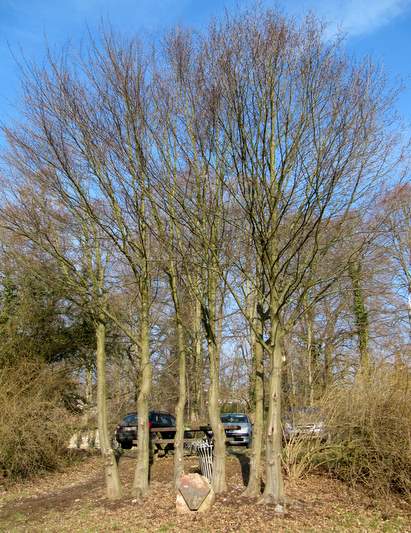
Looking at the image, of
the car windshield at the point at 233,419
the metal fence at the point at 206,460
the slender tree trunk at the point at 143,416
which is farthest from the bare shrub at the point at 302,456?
the car windshield at the point at 233,419

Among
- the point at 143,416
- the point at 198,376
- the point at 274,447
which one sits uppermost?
the point at 198,376

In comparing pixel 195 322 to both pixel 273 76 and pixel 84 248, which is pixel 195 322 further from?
pixel 273 76

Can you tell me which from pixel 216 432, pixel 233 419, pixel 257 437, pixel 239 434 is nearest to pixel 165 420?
pixel 233 419

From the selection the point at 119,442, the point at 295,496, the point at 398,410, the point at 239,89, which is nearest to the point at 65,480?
the point at 119,442

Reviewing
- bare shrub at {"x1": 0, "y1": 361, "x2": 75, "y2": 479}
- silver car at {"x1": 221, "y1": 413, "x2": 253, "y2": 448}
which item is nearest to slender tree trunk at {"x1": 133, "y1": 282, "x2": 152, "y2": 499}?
bare shrub at {"x1": 0, "y1": 361, "x2": 75, "y2": 479}

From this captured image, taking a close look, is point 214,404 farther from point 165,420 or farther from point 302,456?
point 165,420

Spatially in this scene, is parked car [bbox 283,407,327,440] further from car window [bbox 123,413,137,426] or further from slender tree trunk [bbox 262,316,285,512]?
car window [bbox 123,413,137,426]

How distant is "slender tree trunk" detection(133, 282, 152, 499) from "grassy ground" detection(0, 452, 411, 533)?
11.0 inches

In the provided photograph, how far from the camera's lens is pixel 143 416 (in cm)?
974

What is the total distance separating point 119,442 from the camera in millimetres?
18984

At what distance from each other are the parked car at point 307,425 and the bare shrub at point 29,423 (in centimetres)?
634

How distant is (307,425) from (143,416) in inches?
128

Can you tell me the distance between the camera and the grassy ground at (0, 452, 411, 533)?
23.4 ft

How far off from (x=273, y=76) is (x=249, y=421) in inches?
575
